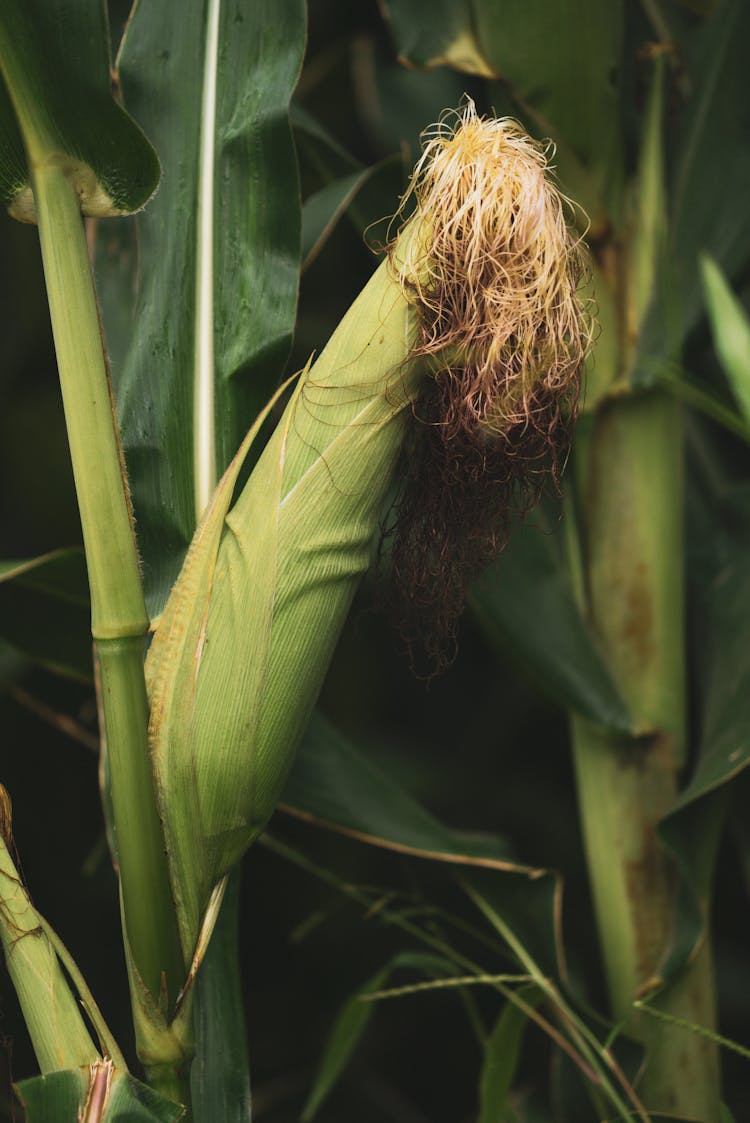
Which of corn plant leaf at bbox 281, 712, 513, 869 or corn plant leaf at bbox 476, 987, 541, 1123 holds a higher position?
corn plant leaf at bbox 281, 712, 513, 869

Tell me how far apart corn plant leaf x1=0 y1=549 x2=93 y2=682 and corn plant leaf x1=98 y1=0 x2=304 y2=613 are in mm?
97

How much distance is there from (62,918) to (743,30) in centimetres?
104

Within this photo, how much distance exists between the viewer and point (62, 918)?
106 centimetres

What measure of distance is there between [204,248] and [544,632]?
1.15ft

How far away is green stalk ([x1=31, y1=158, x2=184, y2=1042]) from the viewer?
0.45 metres

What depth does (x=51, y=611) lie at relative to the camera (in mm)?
644

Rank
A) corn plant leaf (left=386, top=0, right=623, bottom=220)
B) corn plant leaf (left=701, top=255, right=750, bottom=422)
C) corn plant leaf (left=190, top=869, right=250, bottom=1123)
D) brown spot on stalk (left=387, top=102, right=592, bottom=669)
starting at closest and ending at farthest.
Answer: corn plant leaf (left=701, top=255, right=750, bottom=422) < brown spot on stalk (left=387, top=102, right=592, bottom=669) < corn plant leaf (left=190, top=869, right=250, bottom=1123) < corn plant leaf (left=386, top=0, right=623, bottom=220)

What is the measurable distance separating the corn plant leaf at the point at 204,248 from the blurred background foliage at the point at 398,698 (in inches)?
4.4

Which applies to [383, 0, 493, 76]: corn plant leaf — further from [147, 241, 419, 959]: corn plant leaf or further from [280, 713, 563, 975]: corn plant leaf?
[280, 713, 563, 975]: corn plant leaf

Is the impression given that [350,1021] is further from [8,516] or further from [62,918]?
[8,516]

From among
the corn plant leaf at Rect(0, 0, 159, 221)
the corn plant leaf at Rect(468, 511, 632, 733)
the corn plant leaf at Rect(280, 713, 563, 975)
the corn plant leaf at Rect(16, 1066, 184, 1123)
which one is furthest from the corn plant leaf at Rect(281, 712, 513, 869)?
the corn plant leaf at Rect(0, 0, 159, 221)

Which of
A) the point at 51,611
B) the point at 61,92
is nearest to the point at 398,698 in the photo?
the point at 51,611

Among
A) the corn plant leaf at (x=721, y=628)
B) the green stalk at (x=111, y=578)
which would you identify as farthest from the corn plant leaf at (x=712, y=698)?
the green stalk at (x=111, y=578)

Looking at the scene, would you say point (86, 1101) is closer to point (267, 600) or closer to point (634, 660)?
point (267, 600)
